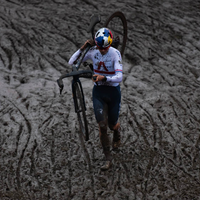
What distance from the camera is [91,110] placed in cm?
703

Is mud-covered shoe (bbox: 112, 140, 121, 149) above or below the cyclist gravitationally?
below

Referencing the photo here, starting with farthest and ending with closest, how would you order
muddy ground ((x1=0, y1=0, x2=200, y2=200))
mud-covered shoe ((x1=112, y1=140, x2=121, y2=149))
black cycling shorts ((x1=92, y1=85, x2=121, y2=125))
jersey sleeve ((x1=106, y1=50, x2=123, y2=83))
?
mud-covered shoe ((x1=112, y1=140, x2=121, y2=149)), muddy ground ((x1=0, y1=0, x2=200, y2=200)), black cycling shorts ((x1=92, y1=85, x2=121, y2=125)), jersey sleeve ((x1=106, y1=50, x2=123, y2=83))

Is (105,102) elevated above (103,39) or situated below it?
below

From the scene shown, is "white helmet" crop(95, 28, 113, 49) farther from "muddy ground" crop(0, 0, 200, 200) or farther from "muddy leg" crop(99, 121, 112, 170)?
"muddy ground" crop(0, 0, 200, 200)

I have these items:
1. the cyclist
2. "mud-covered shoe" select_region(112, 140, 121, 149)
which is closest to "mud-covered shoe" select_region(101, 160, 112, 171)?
the cyclist

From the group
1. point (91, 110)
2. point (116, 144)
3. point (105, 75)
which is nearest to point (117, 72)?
point (105, 75)

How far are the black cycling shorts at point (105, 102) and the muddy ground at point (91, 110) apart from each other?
1091mm

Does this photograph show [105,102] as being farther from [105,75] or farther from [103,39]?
[103,39]

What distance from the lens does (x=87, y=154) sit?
5734 mm

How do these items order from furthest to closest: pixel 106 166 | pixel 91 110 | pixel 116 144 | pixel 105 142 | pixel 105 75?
pixel 91 110
pixel 116 144
pixel 106 166
pixel 105 142
pixel 105 75

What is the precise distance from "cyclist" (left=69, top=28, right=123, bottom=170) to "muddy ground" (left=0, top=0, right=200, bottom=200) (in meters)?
0.69

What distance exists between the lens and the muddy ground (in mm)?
5125

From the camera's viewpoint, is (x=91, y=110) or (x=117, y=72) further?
(x=91, y=110)

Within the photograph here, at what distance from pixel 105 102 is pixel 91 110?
1.91 m
